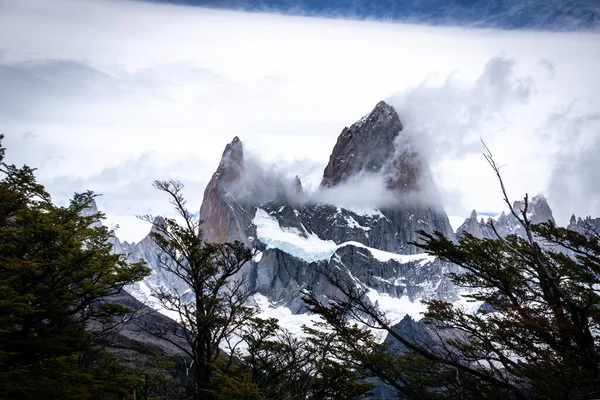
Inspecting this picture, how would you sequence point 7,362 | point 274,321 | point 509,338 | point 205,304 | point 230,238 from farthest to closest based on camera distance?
point 230,238, point 274,321, point 205,304, point 7,362, point 509,338

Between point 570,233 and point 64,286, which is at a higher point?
point 570,233

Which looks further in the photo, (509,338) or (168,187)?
(168,187)

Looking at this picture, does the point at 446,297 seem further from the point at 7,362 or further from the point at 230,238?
the point at 7,362

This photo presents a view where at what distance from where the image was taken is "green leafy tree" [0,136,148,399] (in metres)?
13.7

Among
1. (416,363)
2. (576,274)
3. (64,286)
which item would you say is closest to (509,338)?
(576,274)

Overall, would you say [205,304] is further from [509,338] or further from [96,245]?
[509,338]

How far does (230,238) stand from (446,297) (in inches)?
3682

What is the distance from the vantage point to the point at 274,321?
20656mm

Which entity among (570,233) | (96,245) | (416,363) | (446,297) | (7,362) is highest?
(446,297)

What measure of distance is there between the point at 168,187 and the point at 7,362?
762cm

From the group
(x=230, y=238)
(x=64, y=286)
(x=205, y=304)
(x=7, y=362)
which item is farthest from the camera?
(x=230, y=238)

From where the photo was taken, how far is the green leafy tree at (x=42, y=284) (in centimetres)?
1371

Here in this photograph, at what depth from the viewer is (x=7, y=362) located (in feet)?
48.0

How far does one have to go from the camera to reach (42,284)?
1562 centimetres
